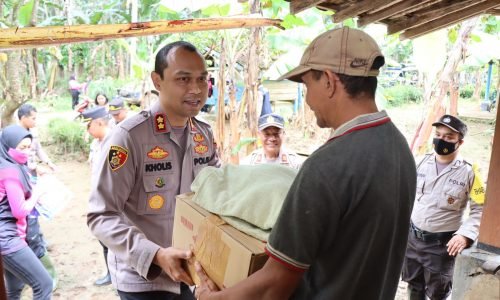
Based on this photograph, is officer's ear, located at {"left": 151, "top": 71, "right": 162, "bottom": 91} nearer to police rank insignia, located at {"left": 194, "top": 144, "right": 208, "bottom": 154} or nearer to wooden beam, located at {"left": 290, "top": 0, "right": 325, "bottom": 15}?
police rank insignia, located at {"left": 194, "top": 144, "right": 208, "bottom": 154}

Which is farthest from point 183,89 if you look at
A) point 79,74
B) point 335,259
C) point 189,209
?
point 79,74

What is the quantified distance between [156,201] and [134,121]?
0.42 meters

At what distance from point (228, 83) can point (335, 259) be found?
5.91 meters

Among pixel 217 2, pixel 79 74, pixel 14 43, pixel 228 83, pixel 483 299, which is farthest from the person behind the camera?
pixel 79 74

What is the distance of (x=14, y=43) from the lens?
76.4 inches

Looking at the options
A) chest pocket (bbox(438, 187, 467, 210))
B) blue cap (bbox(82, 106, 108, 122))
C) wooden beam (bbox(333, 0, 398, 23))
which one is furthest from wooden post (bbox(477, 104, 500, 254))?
blue cap (bbox(82, 106, 108, 122))

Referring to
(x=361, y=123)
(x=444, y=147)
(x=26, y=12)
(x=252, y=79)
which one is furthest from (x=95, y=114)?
(x=361, y=123)

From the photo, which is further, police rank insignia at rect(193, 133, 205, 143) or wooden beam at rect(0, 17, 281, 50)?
police rank insignia at rect(193, 133, 205, 143)

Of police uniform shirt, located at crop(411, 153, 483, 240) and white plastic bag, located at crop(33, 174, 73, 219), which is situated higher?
police uniform shirt, located at crop(411, 153, 483, 240)

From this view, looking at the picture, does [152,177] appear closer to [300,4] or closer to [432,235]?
[300,4]

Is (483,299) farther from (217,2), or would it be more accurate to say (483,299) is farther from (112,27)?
(217,2)

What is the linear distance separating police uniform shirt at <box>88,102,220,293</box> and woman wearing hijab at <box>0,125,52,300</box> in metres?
1.86

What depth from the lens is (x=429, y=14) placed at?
3.37m

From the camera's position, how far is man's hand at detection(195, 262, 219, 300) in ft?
4.83
